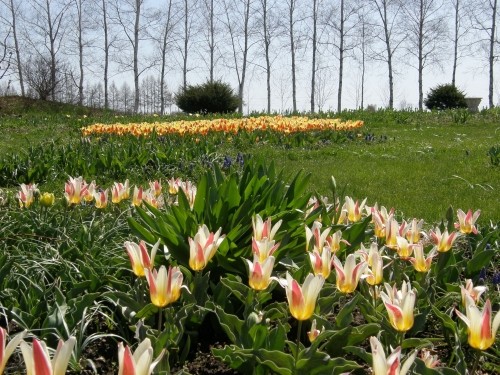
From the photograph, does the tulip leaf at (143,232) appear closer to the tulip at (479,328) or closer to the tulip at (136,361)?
the tulip at (136,361)

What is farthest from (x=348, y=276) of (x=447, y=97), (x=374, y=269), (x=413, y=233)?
(x=447, y=97)

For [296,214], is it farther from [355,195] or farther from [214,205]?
[355,195]

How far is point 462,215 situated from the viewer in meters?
2.54

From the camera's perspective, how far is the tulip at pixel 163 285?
1.58 metres

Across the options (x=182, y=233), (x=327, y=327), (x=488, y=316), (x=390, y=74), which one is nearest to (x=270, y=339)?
(x=327, y=327)

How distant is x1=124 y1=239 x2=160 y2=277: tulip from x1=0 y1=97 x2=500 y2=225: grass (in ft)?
4.05

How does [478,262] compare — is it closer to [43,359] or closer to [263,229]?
[263,229]

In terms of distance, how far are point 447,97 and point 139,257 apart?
77.9 ft

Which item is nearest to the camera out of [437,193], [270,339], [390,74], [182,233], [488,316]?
[488,316]

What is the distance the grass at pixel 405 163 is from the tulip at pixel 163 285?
4.57 feet

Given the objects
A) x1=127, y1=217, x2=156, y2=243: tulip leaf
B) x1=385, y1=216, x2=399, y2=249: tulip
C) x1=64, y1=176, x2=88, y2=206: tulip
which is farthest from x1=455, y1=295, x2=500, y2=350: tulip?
x1=64, y1=176, x2=88, y2=206: tulip

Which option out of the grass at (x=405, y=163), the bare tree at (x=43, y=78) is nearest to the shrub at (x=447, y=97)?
the grass at (x=405, y=163)

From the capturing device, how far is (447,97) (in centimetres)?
2353

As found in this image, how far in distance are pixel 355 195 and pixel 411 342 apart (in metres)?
3.57
